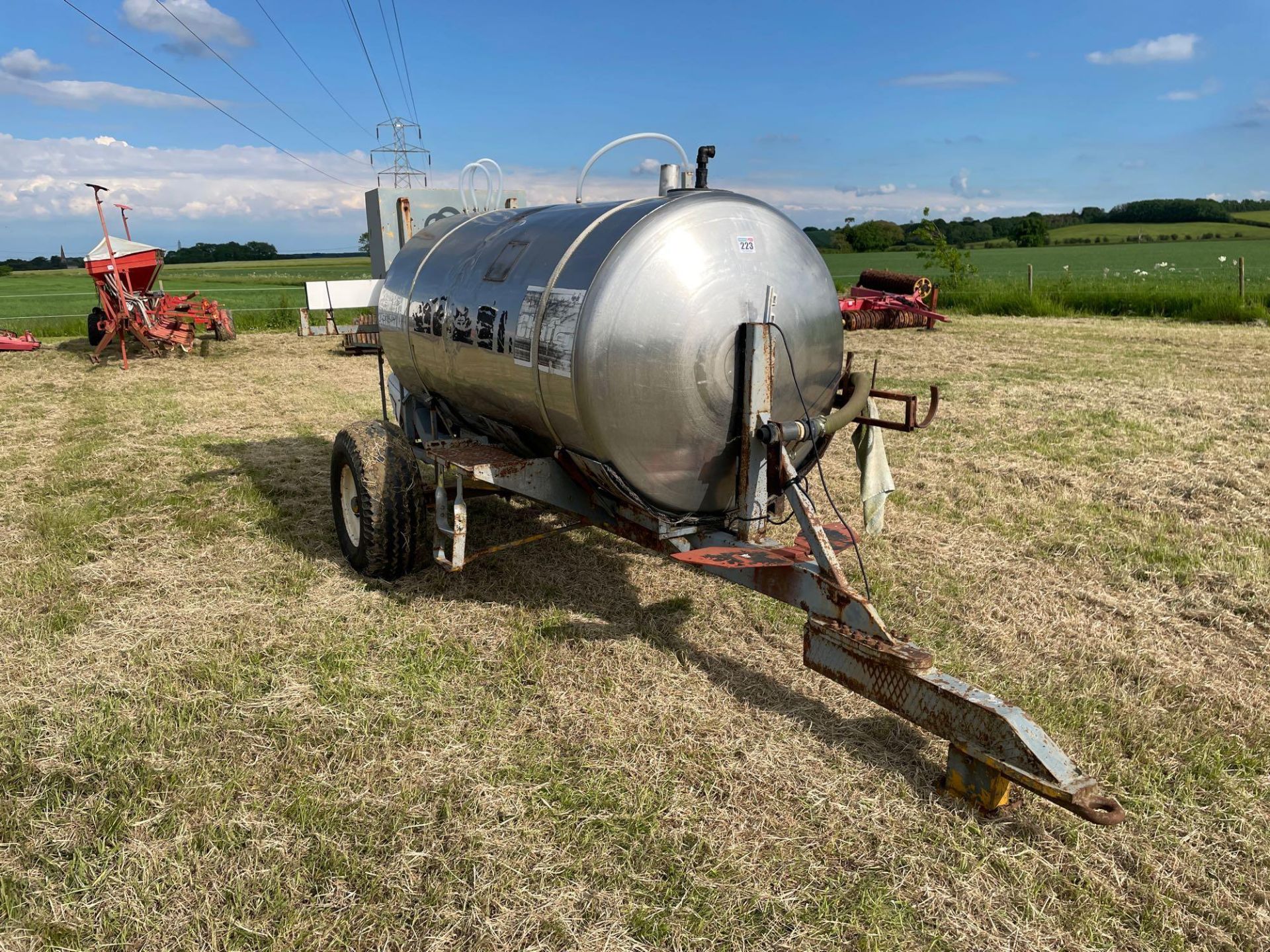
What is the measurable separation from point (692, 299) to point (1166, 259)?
53.6 m

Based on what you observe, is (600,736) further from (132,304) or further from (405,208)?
(132,304)

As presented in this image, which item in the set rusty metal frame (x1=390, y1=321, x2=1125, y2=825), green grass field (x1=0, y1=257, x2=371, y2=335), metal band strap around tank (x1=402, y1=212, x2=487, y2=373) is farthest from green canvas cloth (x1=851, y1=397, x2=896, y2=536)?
green grass field (x1=0, y1=257, x2=371, y2=335)

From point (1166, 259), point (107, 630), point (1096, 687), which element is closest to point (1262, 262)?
point (1166, 259)

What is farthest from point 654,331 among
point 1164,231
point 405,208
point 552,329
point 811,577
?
point 1164,231

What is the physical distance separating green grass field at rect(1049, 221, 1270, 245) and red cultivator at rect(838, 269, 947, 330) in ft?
206

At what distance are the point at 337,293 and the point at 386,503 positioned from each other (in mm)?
13563

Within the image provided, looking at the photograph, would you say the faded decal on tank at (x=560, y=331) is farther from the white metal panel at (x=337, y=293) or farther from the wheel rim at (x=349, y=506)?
the white metal panel at (x=337, y=293)

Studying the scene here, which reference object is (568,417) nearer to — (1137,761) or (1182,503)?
(1137,761)

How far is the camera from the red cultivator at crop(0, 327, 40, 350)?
17109 mm

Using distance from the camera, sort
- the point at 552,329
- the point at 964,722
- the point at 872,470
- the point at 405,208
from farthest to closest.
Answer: the point at 405,208 < the point at 872,470 < the point at 552,329 < the point at 964,722

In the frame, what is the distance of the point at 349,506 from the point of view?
5.84 metres

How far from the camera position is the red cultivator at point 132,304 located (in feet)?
51.0

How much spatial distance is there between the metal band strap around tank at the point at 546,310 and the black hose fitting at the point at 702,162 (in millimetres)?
296

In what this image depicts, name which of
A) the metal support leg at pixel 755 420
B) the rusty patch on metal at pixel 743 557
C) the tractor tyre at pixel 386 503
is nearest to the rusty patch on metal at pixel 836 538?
the rusty patch on metal at pixel 743 557
